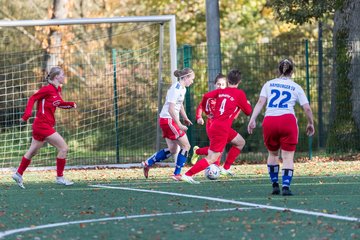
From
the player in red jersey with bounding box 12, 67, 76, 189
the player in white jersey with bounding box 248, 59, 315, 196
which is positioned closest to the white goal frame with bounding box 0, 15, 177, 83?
the player in red jersey with bounding box 12, 67, 76, 189

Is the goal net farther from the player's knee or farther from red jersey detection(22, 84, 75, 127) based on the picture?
the player's knee

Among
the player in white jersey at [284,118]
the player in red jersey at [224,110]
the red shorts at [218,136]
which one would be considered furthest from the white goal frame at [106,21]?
Result: the player in white jersey at [284,118]

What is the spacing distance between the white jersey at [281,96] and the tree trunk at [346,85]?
10.3m

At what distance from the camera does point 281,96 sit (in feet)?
43.9

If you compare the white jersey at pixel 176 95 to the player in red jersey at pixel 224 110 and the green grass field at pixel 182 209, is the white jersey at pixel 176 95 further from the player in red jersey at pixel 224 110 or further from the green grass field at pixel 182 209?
the green grass field at pixel 182 209

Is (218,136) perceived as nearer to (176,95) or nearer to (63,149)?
(176,95)

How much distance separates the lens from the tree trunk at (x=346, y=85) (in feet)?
77.7

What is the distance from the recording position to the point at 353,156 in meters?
22.9

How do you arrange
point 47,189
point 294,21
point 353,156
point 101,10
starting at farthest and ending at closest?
point 101,10
point 294,21
point 353,156
point 47,189

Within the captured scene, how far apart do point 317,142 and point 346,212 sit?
1621 cm

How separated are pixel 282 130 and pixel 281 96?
41 centimetres

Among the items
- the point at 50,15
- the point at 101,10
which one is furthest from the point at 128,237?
the point at 101,10

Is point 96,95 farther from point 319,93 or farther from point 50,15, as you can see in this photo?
point 50,15

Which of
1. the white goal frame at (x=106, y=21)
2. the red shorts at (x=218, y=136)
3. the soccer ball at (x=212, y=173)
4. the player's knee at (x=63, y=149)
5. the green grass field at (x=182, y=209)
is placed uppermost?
the white goal frame at (x=106, y=21)
